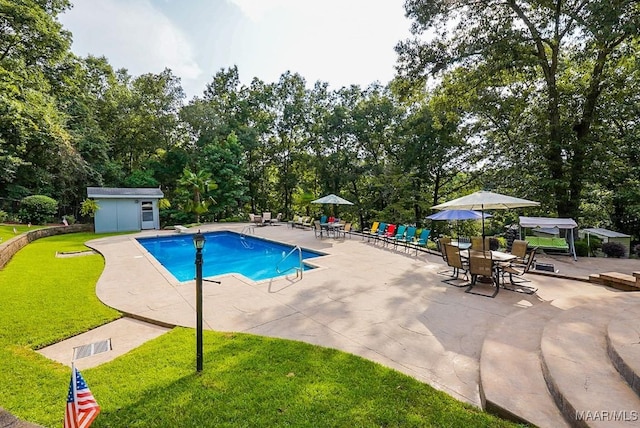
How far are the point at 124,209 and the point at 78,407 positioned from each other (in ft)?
61.5

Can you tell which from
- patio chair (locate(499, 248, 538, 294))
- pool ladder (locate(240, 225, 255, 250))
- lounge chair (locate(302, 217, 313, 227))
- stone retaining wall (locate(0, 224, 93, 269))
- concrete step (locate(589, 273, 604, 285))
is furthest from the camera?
lounge chair (locate(302, 217, 313, 227))

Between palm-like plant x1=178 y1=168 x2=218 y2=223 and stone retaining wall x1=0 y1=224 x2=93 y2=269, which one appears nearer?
stone retaining wall x1=0 y1=224 x2=93 y2=269

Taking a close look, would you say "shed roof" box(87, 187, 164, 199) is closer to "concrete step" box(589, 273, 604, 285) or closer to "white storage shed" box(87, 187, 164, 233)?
"white storage shed" box(87, 187, 164, 233)

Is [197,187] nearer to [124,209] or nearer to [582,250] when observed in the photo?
[124,209]

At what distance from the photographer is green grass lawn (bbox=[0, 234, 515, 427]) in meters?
2.47

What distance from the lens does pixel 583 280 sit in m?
6.58

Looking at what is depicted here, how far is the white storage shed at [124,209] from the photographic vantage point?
1677 centimetres

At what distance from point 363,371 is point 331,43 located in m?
11.0

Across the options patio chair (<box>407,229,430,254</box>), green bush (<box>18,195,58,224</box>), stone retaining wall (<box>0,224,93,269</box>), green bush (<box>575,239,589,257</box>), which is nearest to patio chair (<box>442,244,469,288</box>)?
patio chair (<box>407,229,430,254</box>)

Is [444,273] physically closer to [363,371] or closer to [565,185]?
[363,371]

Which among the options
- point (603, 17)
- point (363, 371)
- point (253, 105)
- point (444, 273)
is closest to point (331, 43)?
point (603, 17)

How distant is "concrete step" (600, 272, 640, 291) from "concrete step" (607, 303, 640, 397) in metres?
2.71

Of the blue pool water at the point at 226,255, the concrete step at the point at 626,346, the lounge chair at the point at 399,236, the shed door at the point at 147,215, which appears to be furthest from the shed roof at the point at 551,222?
the shed door at the point at 147,215

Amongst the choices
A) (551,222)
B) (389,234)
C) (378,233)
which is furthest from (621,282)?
(378,233)
